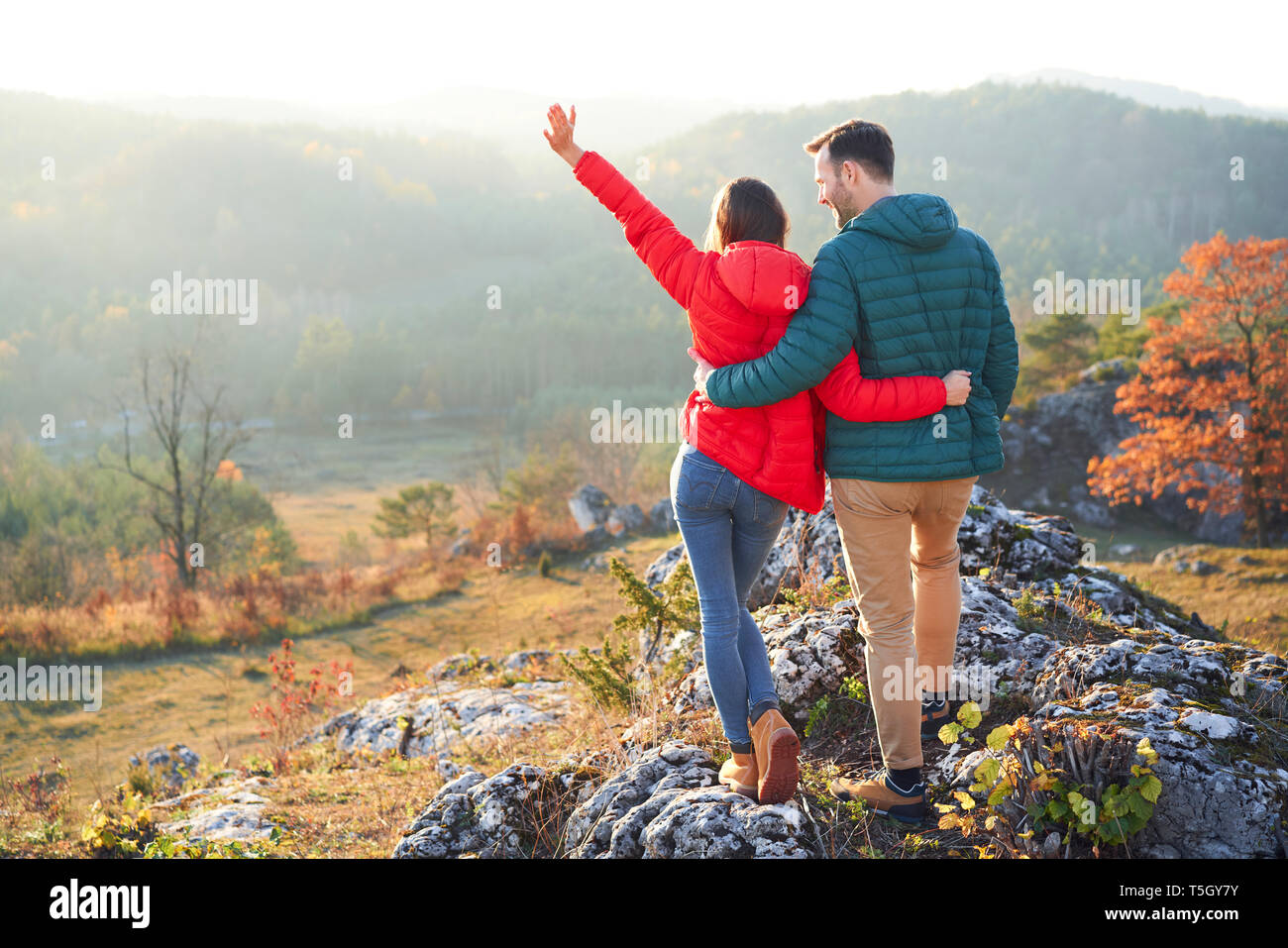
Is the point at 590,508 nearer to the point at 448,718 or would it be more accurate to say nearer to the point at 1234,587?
the point at 1234,587

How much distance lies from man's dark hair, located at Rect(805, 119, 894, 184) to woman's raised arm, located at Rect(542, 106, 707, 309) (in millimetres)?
524

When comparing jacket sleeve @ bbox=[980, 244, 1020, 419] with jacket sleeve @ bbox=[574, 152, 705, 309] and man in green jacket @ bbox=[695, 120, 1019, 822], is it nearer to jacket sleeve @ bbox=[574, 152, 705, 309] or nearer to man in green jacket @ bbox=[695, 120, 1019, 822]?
man in green jacket @ bbox=[695, 120, 1019, 822]

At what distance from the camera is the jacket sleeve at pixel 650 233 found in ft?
7.79

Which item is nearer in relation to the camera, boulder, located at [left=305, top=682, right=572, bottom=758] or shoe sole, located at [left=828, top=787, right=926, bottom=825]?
shoe sole, located at [left=828, top=787, right=926, bottom=825]

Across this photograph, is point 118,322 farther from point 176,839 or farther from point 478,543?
point 176,839

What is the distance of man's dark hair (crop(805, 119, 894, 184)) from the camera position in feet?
7.82

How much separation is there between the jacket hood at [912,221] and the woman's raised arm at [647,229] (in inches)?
19.9

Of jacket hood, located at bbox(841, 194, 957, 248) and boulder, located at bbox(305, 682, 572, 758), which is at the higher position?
jacket hood, located at bbox(841, 194, 957, 248)

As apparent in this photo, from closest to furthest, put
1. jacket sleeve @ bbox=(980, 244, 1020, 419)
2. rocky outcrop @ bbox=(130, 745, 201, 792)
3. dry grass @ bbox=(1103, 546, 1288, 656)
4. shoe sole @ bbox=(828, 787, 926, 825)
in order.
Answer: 1. jacket sleeve @ bbox=(980, 244, 1020, 419)
2. shoe sole @ bbox=(828, 787, 926, 825)
3. rocky outcrop @ bbox=(130, 745, 201, 792)
4. dry grass @ bbox=(1103, 546, 1288, 656)

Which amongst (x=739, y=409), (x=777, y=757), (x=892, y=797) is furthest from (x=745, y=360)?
(x=892, y=797)

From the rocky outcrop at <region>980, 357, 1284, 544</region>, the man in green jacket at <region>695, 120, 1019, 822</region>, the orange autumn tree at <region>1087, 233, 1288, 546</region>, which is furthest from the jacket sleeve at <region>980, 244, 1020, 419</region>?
the rocky outcrop at <region>980, 357, 1284, 544</region>

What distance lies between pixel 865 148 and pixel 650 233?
682mm
